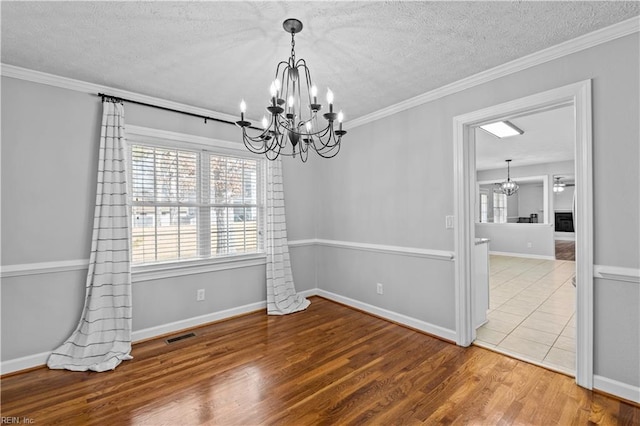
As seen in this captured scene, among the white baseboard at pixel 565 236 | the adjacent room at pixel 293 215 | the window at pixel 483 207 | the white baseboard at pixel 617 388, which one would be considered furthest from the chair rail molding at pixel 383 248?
the white baseboard at pixel 565 236

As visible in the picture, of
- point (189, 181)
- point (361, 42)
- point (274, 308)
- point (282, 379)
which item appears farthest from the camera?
point (274, 308)

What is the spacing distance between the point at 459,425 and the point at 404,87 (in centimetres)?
282

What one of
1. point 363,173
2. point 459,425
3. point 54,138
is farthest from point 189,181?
point 459,425

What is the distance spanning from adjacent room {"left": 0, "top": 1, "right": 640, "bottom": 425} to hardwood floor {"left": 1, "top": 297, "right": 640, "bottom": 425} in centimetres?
2

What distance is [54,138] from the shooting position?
2.64 m

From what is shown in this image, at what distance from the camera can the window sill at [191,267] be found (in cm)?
308

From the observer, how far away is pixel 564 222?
11.7 m

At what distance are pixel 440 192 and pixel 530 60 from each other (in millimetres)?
1308

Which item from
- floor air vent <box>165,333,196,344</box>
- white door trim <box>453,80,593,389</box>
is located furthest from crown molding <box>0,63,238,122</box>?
white door trim <box>453,80,593,389</box>

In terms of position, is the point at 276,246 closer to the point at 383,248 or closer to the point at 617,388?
the point at 383,248

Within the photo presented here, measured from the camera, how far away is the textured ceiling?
1802mm

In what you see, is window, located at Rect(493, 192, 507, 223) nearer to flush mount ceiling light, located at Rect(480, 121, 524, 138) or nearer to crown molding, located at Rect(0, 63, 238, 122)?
flush mount ceiling light, located at Rect(480, 121, 524, 138)

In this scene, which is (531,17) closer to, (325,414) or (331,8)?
(331,8)

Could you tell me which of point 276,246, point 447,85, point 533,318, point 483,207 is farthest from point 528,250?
point 276,246
